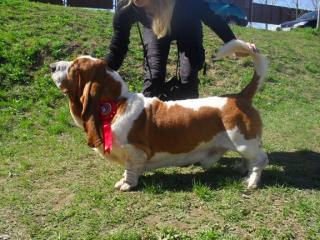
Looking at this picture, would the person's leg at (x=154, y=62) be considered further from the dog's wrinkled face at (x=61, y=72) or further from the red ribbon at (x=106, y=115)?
the dog's wrinkled face at (x=61, y=72)

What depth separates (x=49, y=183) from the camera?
5277mm

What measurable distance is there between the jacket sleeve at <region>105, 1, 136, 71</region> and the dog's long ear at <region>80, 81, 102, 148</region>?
885 millimetres

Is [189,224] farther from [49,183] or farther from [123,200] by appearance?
[49,183]

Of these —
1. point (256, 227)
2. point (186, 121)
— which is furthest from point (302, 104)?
point (256, 227)

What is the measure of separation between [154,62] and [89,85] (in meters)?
1.07

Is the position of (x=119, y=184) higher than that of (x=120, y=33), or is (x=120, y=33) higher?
(x=120, y=33)

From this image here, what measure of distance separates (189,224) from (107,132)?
4.00 feet

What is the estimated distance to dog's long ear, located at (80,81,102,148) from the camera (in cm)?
481

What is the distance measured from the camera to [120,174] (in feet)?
17.9

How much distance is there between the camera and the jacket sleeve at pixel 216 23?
5.40m

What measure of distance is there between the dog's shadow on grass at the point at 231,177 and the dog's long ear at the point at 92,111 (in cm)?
64

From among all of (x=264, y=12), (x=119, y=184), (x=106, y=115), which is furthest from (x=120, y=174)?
(x=264, y=12)

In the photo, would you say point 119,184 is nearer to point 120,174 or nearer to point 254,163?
point 120,174

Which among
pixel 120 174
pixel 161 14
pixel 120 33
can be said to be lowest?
pixel 120 174
